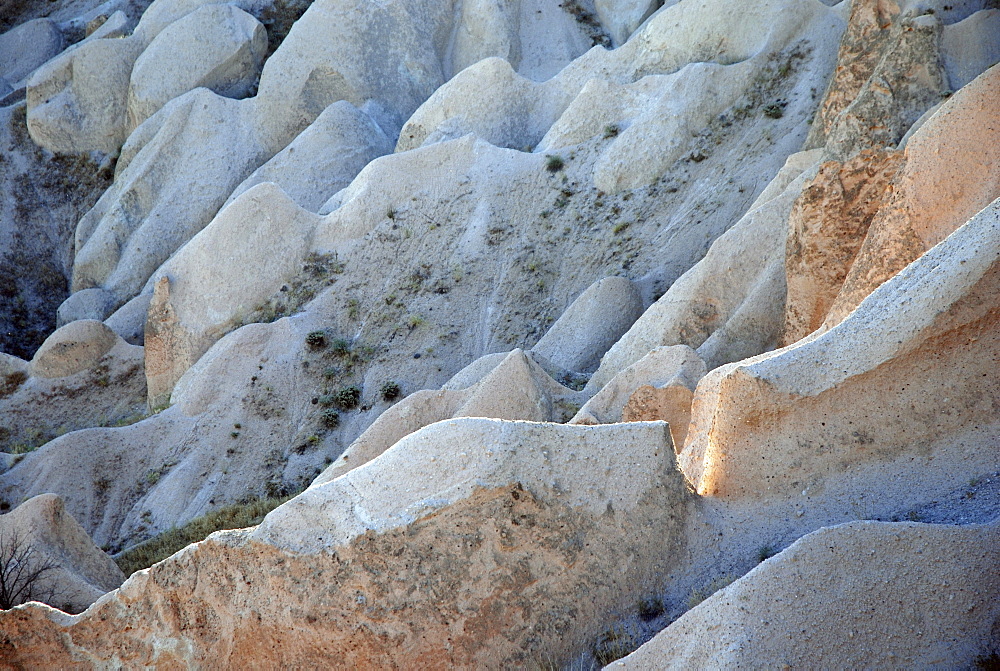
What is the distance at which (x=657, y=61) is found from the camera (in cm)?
2267

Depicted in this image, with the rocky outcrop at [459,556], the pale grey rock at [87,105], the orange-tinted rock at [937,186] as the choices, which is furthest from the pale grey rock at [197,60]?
the rocky outcrop at [459,556]

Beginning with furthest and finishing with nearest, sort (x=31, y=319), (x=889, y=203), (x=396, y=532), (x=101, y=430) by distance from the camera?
1. (x=31, y=319)
2. (x=101, y=430)
3. (x=889, y=203)
4. (x=396, y=532)

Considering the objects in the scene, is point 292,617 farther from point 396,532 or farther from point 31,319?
point 31,319

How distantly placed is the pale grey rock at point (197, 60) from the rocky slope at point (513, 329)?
0.10 meters

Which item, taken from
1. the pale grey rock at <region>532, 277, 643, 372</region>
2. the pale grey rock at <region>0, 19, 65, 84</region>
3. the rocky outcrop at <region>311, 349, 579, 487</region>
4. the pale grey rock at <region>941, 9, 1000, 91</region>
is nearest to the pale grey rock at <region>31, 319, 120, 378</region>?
the rocky outcrop at <region>311, 349, 579, 487</region>

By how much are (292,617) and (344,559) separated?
1.88 feet

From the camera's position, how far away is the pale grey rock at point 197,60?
30.3 metres

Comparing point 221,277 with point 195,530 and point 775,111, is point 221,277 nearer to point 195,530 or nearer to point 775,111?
point 195,530

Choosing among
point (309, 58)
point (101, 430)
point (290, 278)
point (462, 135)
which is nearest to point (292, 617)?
point (101, 430)

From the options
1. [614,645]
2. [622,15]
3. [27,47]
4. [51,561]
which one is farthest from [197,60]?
[614,645]

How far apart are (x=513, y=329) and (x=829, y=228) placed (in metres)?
9.09

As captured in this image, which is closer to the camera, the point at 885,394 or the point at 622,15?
the point at 885,394

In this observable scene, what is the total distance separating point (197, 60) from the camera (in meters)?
30.3

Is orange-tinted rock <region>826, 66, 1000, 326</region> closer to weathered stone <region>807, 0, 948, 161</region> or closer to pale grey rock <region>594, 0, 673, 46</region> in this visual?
weathered stone <region>807, 0, 948, 161</region>
